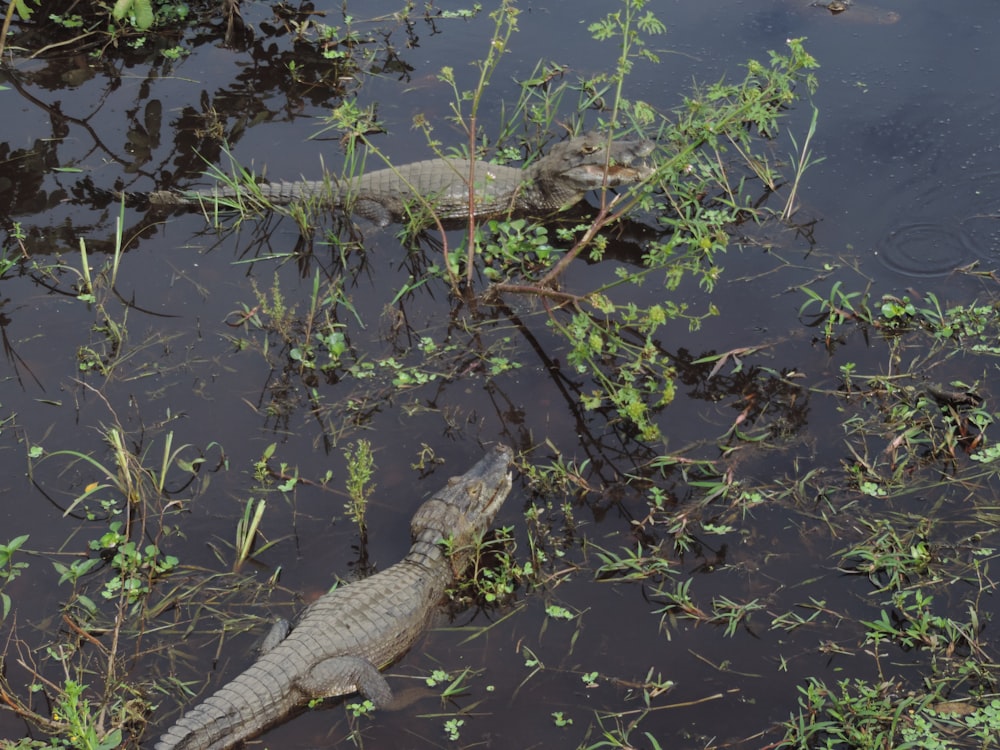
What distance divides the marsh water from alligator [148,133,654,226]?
26 centimetres

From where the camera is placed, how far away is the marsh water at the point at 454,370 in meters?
4.63

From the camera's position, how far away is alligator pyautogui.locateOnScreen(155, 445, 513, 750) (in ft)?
14.3

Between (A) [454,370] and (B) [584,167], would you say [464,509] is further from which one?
(B) [584,167]

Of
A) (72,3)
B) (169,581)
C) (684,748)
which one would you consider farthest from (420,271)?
(72,3)

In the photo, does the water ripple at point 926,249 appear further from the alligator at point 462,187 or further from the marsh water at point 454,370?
the alligator at point 462,187

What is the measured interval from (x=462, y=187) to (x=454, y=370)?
1.85 metres

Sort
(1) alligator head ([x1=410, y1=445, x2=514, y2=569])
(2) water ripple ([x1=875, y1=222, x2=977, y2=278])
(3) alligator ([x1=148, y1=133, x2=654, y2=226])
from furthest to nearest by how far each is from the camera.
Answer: (3) alligator ([x1=148, y1=133, x2=654, y2=226]) → (2) water ripple ([x1=875, y1=222, x2=977, y2=278]) → (1) alligator head ([x1=410, y1=445, x2=514, y2=569])

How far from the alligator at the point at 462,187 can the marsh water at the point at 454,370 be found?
26cm

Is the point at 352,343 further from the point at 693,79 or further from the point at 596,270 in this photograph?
the point at 693,79

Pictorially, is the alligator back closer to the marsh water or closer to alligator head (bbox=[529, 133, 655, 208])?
the marsh water

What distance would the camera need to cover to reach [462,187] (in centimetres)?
737

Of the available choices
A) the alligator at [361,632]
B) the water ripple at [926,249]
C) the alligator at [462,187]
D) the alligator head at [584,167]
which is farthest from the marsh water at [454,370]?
the alligator head at [584,167]

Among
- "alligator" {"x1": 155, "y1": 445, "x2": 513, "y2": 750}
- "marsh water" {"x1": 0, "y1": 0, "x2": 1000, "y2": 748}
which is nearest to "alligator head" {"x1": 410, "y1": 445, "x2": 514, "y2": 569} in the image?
"alligator" {"x1": 155, "y1": 445, "x2": 513, "y2": 750}

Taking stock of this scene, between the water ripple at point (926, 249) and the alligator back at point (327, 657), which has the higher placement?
the water ripple at point (926, 249)
